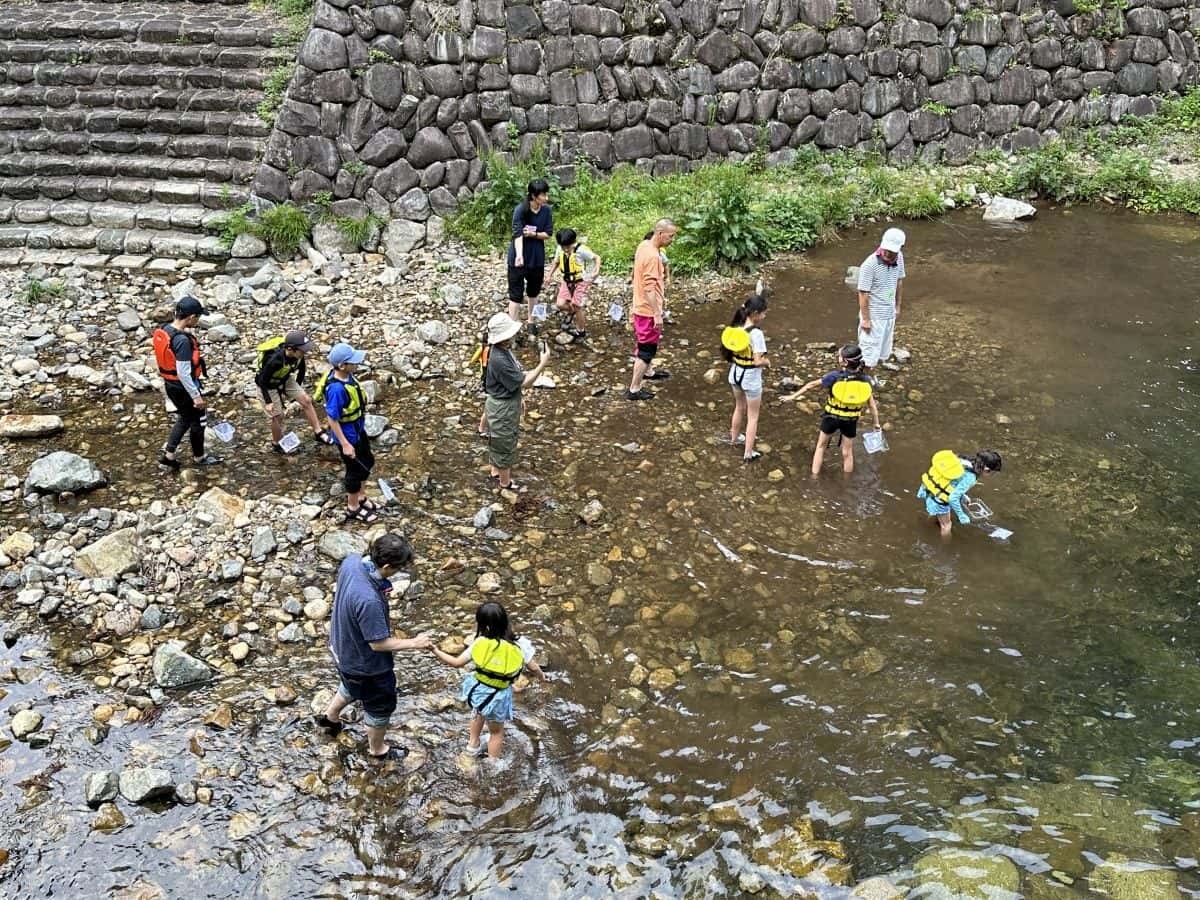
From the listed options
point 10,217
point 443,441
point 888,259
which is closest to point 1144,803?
point 888,259

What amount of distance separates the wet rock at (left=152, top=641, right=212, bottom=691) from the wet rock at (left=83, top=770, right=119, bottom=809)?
0.75 metres

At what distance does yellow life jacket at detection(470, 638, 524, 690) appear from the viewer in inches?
203

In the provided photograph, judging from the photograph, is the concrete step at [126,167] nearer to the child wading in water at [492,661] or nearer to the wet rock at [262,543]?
the wet rock at [262,543]

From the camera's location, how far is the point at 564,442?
347 inches

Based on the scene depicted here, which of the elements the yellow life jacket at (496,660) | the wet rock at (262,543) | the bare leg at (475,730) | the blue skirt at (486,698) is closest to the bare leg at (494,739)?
the bare leg at (475,730)

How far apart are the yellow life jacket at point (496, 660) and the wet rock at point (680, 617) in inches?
70.8

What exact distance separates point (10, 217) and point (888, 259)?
11.5m

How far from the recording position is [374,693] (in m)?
5.28

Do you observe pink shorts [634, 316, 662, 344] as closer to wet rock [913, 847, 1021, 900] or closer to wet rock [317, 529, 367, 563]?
wet rock [317, 529, 367, 563]

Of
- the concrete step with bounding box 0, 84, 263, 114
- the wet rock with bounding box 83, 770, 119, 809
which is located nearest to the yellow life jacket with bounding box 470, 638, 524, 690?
the wet rock with bounding box 83, 770, 119, 809

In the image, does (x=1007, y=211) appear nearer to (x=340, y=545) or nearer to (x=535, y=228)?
(x=535, y=228)

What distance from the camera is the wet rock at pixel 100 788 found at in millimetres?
5168

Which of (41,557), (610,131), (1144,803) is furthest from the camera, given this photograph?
(610,131)

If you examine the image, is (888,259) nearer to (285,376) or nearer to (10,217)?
(285,376)
